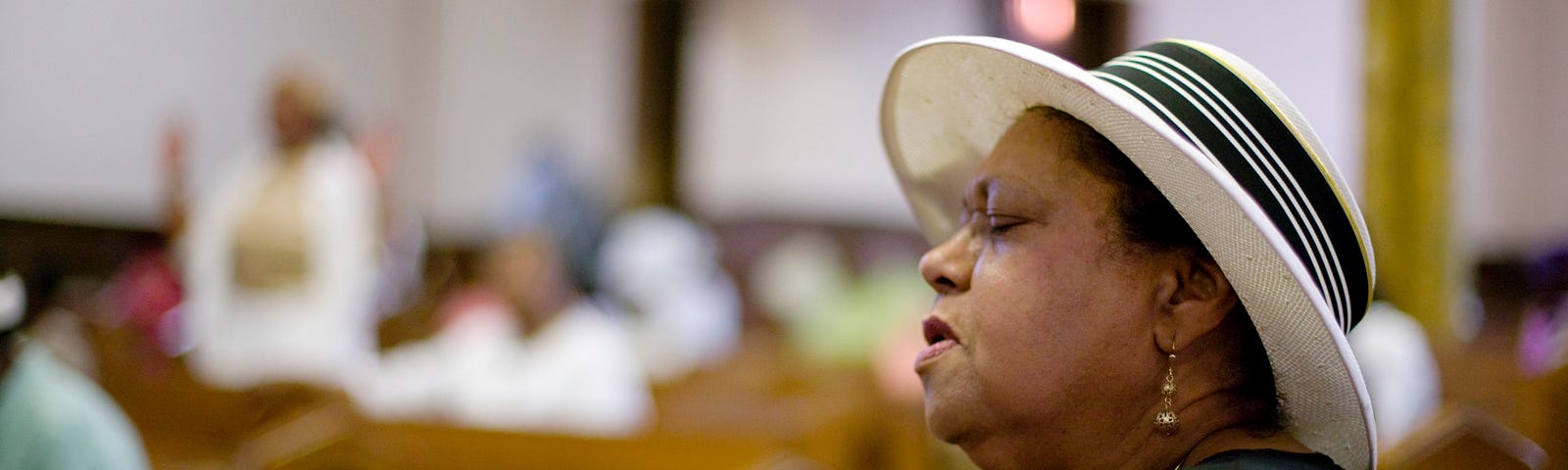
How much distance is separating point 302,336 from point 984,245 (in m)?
3.45

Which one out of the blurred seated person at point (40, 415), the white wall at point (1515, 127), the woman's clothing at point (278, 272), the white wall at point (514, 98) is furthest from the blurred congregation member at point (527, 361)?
the white wall at point (1515, 127)

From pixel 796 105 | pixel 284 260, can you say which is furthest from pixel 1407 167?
pixel 796 105

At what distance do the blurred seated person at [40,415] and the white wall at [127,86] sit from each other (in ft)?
16.9

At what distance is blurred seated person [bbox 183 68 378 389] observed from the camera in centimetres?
405

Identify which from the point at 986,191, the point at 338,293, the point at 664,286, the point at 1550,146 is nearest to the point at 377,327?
the point at 338,293

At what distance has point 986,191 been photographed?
118cm

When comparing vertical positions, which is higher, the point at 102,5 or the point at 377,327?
the point at 102,5

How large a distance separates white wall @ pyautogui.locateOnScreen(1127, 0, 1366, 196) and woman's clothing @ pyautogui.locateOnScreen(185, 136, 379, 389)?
6.25 m

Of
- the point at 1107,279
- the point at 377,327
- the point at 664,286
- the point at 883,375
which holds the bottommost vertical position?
the point at 664,286

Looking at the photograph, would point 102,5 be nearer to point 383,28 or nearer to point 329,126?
point 383,28

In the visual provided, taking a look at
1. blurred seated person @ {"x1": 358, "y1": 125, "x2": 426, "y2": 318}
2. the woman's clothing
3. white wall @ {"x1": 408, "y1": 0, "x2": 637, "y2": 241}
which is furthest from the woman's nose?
white wall @ {"x1": 408, "y1": 0, "x2": 637, "y2": 241}

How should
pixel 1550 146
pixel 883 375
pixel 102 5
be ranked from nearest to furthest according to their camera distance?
pixel 883 375 < pixel 102 5 < pixel 1550 146

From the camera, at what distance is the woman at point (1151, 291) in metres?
1.04

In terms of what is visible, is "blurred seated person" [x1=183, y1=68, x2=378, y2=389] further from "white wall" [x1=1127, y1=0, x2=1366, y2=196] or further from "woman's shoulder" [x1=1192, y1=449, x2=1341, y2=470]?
"white wall" [x1=1127, y1=0, x2=1366, y2=196]
